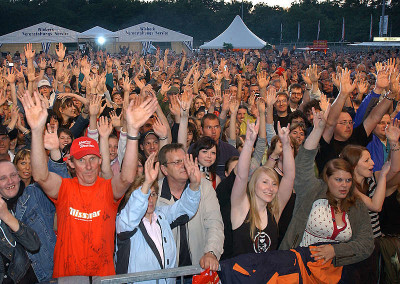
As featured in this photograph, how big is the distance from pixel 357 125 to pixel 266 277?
3179 millimetres

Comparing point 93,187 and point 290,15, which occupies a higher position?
point 290,15

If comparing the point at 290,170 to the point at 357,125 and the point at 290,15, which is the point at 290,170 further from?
the point at 290,15

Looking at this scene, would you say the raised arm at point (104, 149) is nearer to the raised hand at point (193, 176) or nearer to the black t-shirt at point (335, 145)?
the raised hand at point (193, 176)

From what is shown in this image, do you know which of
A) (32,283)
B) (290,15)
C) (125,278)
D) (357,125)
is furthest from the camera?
(290,15)

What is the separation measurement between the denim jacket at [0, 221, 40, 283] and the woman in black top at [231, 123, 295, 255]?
1566 millimetres

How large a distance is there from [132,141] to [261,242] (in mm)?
1353

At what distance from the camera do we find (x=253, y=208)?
3557 mm

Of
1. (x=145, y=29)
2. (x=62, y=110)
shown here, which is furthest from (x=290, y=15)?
(x=62, y=110)

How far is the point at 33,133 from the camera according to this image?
10.2 feet

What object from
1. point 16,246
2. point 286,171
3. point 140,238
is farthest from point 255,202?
point 16,246

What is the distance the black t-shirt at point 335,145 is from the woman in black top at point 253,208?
1.56 m

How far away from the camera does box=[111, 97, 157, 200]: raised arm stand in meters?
3.17

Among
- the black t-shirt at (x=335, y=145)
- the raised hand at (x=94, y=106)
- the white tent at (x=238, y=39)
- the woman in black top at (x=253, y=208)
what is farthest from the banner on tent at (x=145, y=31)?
the woman in black top at (x=253, y=208)

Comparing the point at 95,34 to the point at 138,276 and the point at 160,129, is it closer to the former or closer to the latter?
the point at 160,129
